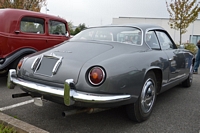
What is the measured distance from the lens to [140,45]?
2.86 meters

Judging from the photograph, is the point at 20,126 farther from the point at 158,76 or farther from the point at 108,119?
the point at 158,76

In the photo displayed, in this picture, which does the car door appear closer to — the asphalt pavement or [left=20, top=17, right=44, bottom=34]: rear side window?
the asphalt pavement

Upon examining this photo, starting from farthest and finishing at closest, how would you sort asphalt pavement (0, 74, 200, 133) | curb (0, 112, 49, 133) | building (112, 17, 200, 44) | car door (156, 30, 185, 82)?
building (112, 17, 200, 44)
car door (156, 30, 185, 82)
asphalt pavement (0, 74, 200, 133)
curb (0, 112, 49, 133)

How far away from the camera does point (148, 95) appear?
2.74 metres

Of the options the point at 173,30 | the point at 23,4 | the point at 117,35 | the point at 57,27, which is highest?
the point at 23,4

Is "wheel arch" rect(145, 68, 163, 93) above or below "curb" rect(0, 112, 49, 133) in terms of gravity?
above

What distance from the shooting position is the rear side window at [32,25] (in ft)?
15.8

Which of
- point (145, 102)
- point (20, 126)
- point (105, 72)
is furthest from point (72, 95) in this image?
point (145, 102)

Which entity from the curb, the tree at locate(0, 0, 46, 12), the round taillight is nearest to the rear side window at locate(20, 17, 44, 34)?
the curb

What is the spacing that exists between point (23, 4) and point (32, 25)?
7.82 metres

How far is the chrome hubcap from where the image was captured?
2.60 metres

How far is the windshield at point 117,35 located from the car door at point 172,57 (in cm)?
65

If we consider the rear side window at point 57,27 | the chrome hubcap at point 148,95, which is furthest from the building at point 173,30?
the chrome hubcap at point 148,95

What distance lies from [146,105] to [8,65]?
10.7ft
